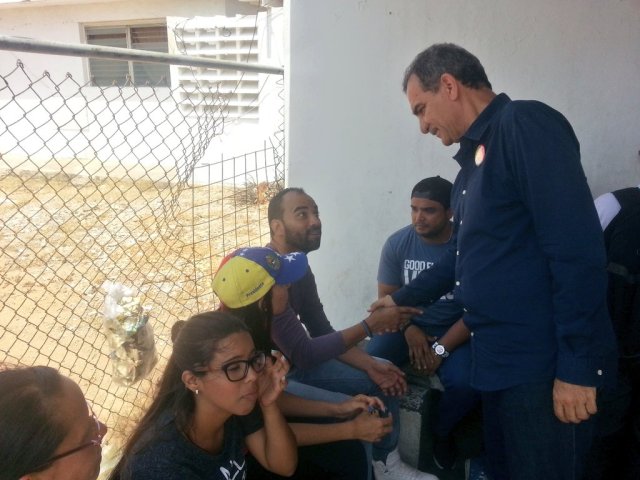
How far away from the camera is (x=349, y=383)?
2373 mm

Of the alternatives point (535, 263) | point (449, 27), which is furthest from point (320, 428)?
point (449, 27)

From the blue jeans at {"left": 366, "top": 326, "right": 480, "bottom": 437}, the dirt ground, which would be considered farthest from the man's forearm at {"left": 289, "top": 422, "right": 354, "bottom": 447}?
the dirt ground

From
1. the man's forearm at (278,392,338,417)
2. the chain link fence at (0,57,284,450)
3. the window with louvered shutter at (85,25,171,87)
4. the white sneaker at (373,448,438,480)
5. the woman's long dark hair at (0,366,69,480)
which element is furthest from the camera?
the window with louvered shutter at (85,25,171,87)

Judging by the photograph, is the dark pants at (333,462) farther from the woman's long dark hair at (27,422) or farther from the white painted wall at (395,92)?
the white painted wall at (395,92)

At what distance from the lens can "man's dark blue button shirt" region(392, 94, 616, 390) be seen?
4.60ft

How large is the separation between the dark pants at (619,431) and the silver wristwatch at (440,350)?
0.73m

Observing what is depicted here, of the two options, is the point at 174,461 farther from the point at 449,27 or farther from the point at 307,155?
the point at 449,27

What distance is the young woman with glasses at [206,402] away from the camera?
1.55m

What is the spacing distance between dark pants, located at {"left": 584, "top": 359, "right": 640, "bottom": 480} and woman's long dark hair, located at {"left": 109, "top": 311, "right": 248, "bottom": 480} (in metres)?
1.47

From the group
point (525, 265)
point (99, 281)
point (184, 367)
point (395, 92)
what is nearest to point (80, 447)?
point (184, 367)

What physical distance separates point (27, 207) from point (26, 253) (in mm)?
2335

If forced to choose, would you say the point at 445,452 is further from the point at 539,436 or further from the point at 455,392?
the point at 539,436

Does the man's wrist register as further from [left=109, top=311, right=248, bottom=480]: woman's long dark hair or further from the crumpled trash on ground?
the crumpled trash on ground

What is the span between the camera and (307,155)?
3.43 metres
